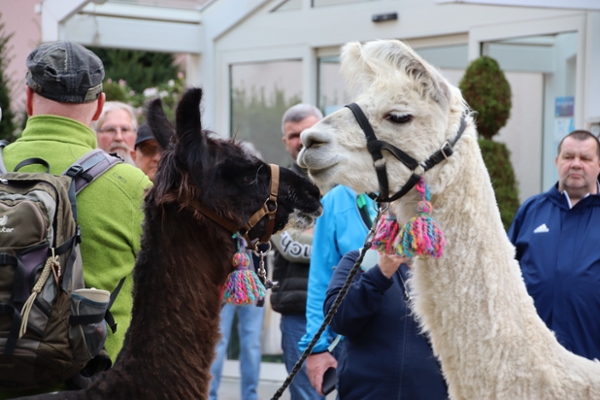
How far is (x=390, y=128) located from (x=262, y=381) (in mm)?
6173

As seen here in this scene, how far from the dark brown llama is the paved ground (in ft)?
17.6

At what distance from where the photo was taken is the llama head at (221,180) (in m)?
2.51

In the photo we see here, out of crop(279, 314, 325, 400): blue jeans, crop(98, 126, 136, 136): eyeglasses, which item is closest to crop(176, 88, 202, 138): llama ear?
crop(98, 126, 136, 136): eyeglasses

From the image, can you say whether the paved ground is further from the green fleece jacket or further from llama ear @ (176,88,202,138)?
llama ear @ (176,88,202,138)

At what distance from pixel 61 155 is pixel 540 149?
5167mm

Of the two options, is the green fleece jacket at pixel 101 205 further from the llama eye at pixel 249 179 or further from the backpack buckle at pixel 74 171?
the llama eye at pixel 249 179

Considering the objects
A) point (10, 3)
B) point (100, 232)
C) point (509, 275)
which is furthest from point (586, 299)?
point (10, 3)

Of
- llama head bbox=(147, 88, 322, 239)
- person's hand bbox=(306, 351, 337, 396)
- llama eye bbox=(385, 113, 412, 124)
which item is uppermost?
llama eye bbox=(385, 113, 412, 124)

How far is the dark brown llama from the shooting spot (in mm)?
2430

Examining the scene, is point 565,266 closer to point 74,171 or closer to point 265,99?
point 74,171

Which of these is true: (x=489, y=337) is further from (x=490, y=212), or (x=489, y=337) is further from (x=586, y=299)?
(x=586, y=299)

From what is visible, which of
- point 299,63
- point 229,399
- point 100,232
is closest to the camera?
point 100,232

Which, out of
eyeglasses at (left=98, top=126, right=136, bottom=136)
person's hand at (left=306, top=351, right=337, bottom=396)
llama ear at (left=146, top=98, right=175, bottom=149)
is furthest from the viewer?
eyeglasses at (left=98, top=126, right=136, bottom=136)

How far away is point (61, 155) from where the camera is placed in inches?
108
